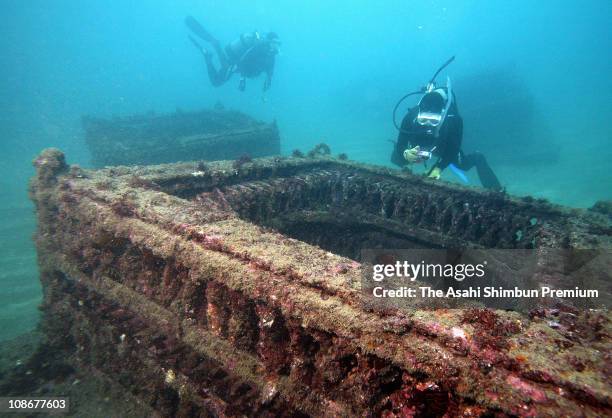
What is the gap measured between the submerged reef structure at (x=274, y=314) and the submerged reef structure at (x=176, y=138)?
7.01 metres

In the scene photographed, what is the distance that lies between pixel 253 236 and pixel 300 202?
323 cm

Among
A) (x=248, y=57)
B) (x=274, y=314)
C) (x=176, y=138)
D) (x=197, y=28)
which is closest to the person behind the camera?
(x=274, y=314)

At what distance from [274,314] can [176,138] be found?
11.8 metres

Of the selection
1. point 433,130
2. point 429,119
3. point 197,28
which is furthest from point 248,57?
point 433,130

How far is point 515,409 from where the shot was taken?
1.30m

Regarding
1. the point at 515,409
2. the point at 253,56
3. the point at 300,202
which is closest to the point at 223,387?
the point at 515,409

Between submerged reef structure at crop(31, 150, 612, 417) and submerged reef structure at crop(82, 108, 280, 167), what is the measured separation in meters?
7.01

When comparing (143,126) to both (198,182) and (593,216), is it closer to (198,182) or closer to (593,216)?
(198,182)

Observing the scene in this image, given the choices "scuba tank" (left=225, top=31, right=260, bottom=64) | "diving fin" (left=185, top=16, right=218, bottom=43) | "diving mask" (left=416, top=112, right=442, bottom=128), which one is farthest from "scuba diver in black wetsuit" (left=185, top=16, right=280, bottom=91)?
"diving mask" (left=416, top=112, right=442, bottom=128)

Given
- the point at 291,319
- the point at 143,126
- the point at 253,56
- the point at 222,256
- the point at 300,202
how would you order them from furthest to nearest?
the point at 253,56
the point at 143,126
the point at 300,202
the point at 222,256
the point at 291,319

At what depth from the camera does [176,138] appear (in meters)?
12.5

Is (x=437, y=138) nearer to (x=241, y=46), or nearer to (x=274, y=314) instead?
(x=274, y=314)

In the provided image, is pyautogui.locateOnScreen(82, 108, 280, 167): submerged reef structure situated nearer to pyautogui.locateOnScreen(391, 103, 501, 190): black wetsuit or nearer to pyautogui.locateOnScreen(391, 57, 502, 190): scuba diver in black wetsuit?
pyautogui.locateOnScreen(391, 103, 501, 190): black wetsuit

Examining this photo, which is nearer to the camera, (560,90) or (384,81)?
(384,81)
